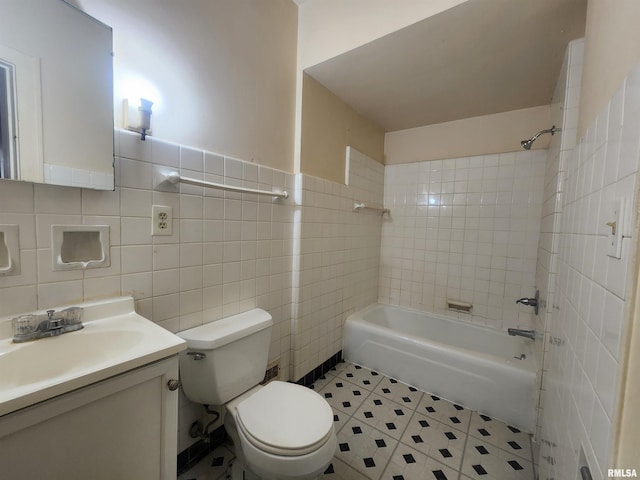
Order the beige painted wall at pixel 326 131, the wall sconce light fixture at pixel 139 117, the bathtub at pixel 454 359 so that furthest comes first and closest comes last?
1. the beige painted wall at pixel 326 131
2. the bathtub at pixel 454 359
3. the wall sconce light fixture at pixel 139 117

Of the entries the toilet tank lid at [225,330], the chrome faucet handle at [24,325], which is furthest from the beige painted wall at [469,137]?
the chrome faucet handle at [24,325]

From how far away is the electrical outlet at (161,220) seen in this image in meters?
1.10

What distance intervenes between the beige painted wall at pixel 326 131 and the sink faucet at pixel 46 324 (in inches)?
53.3

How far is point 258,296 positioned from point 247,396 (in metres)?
0.52

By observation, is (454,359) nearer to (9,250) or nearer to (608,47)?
(608,47)

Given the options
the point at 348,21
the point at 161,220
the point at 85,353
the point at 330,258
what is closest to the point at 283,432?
the point at 85,353

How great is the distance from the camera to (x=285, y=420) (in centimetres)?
106

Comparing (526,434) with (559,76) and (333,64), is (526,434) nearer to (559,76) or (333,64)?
(559,76)

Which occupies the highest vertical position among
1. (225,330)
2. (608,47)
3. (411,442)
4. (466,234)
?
(608,47)

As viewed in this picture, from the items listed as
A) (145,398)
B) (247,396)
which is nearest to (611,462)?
(145,398)

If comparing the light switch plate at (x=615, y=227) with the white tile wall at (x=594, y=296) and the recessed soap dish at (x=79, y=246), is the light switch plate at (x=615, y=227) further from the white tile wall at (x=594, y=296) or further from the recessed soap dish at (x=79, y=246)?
the recessed soap dish at (x=79, y=246)

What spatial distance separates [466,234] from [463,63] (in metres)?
1.38

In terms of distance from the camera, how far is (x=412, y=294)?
2.65 metres

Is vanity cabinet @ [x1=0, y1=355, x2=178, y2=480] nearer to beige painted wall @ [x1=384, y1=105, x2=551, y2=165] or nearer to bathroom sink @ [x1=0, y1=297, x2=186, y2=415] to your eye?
bathroom sink @ [x1=0, y1=297, x2=186, y2=415]
